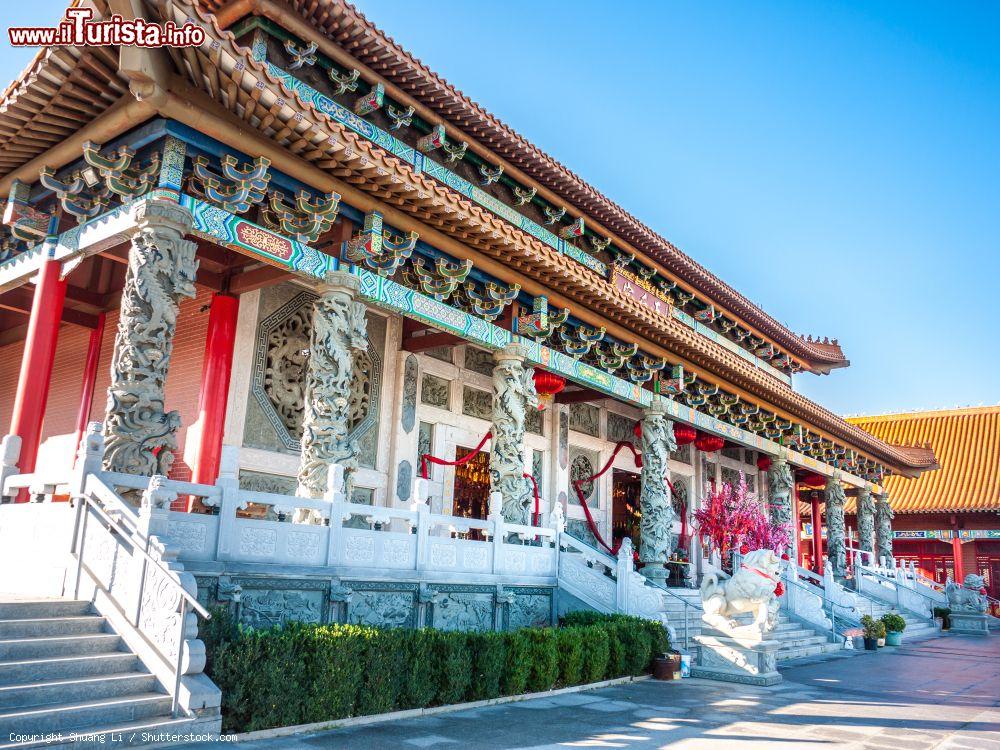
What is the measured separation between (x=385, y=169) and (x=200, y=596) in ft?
14.9

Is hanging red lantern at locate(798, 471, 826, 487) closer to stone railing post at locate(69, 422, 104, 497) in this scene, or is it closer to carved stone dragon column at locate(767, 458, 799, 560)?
Result: carved stone dragon column at locate(767, 458, 799, 560)

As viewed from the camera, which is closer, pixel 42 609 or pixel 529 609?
pixel 42 609

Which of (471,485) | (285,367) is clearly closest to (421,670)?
(285,367)

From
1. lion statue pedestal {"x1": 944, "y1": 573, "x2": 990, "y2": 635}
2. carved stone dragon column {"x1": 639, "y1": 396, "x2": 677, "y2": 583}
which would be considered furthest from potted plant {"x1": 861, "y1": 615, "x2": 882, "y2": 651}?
lion statue pedestal {"x1": 944, "y1": 573, "x2": 990, "y2": 635}

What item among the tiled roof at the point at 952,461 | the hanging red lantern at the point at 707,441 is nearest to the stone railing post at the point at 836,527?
the hanging red lantern at the point at 707,441

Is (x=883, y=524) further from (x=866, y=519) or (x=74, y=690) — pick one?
(x=74, y=690)

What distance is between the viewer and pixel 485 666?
23.8ft

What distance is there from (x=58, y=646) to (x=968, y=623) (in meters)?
23.3

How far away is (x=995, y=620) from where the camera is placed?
964 inches

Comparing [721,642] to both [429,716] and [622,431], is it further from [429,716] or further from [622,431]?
[622,431]

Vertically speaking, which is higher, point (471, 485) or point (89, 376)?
point (89, 376)

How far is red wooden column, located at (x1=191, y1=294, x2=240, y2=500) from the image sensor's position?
938 cm

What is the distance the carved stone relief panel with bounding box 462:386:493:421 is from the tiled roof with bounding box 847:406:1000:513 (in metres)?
22.1

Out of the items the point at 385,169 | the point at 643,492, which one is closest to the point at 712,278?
the point at 643,492
